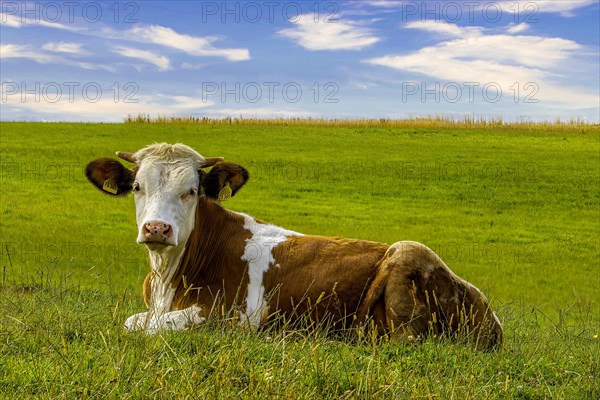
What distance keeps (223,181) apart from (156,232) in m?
1.43

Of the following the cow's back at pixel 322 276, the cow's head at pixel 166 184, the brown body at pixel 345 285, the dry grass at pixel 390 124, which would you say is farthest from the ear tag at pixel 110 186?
the dry grass at pixel 390 124

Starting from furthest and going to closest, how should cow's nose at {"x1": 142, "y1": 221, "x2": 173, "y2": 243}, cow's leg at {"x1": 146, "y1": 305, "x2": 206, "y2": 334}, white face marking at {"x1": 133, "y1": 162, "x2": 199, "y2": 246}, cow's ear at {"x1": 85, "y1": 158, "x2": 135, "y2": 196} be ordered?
cow's ear at {"x1": 85, "y1": 158, "x2": 135, "y2": 196}, white face marking at {"x1": 133, "y1": 162, "x2": 199, "y2": 246}, cow's leg at {"x1": 146, "y1": 305, "x2": 206, "y2": 334}, cow's nose at {"x1": 142, "y1": 221, "x2": 173, "y2": 243}

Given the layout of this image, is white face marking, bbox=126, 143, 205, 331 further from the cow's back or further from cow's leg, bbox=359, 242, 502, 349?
cow's leg, bbox=359, 242, 502, 349

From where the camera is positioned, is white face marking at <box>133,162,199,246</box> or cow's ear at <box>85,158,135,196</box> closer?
white face marking at <box>133,162,199,246</box>

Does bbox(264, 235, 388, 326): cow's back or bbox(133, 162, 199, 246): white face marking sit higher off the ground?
bbox(133, 162, 199, 246): white face marking

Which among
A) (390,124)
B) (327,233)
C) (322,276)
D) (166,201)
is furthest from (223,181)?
(390,124)

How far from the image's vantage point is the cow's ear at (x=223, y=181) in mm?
8000

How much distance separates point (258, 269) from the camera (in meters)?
7.94

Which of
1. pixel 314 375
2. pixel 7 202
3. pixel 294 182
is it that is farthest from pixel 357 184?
pixel 314 375

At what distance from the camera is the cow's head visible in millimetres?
7020

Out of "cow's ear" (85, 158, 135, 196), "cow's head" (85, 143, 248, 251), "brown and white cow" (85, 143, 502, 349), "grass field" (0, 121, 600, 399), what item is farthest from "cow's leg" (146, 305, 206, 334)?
"cow's ear" (85, 158, 135, 196)

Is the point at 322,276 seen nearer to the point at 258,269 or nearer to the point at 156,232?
the point at 258,269

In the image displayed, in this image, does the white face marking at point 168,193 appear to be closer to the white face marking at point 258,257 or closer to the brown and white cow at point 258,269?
the brown and white cow at point 258,269

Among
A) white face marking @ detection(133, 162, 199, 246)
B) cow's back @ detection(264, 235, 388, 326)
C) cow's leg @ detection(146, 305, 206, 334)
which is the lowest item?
cow's leg @ detection(146, 305, 206, 334)
